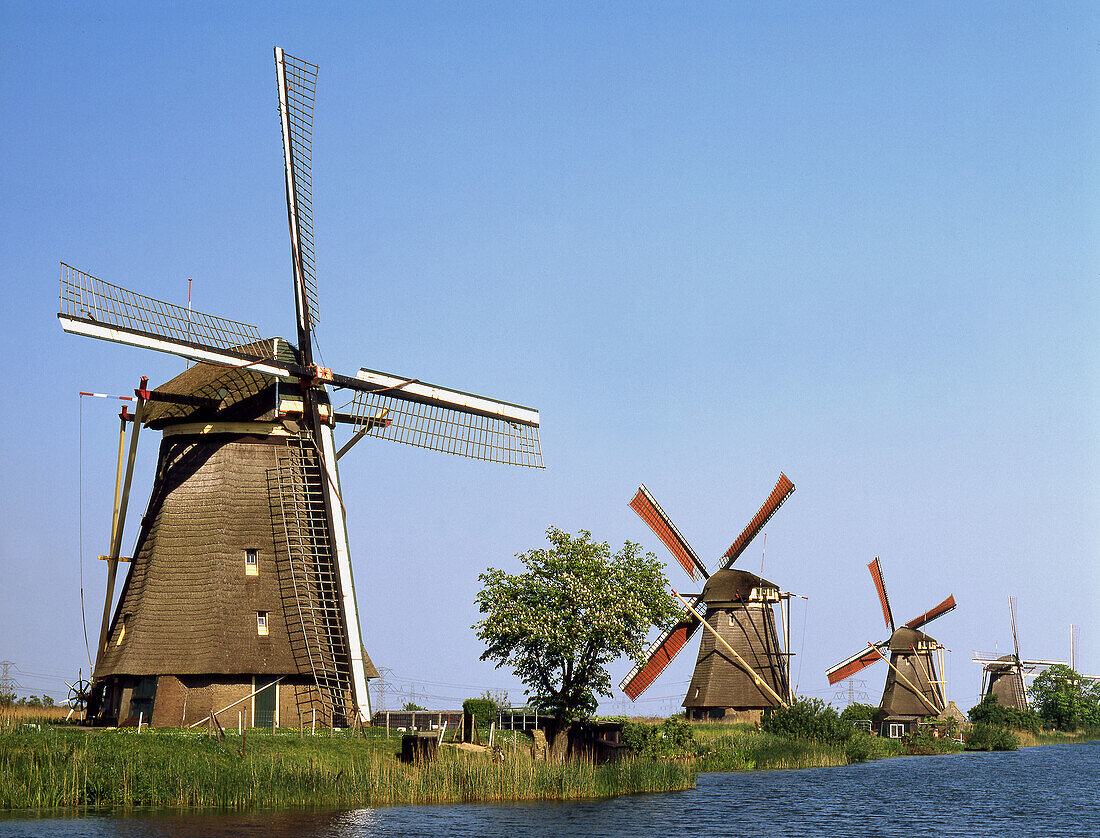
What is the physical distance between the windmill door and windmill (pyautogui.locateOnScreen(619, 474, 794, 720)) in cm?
3172

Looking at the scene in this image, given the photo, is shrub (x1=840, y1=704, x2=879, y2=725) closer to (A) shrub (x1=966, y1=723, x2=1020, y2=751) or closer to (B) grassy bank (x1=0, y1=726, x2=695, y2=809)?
(A) shrub (x1=966, y1=723, x2=1020, y2=751)

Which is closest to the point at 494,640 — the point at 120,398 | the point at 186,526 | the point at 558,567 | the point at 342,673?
the point at 558,567

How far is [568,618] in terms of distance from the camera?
39062 millimetres

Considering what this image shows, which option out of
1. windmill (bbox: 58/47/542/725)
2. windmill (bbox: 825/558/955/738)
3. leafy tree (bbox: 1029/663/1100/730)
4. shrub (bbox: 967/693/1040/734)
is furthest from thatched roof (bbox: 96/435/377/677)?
leafy tree (bbox: 1029/663/1100/730)

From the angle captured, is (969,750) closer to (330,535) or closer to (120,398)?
(330,535)

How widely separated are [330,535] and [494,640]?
6.65 m

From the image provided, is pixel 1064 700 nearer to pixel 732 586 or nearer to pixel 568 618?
pixel 732 586

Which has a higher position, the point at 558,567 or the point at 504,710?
the point at 558,567

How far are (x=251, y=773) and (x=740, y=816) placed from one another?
1251 cm

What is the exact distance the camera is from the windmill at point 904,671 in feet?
264

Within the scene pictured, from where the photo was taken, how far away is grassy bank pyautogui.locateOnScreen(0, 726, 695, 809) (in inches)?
1078

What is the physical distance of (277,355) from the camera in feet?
127

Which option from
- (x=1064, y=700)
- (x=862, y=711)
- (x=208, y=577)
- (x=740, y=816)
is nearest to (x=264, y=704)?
(x=208, y=577)

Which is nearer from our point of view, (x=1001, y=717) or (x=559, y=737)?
(x=559, y=737)
